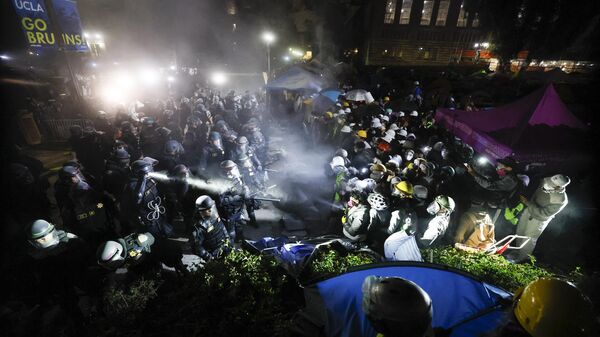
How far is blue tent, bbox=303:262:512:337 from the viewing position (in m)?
3.17

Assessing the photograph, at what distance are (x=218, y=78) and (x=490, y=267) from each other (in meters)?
28.8

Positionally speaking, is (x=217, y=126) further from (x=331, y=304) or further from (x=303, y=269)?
(x=331, y=304)

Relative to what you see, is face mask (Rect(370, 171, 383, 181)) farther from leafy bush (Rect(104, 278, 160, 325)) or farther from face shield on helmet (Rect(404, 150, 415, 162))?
leafy bush (Rect(104, 278, 160, 325))

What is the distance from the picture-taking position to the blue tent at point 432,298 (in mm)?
3168

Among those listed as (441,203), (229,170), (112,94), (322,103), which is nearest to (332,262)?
(441,203)

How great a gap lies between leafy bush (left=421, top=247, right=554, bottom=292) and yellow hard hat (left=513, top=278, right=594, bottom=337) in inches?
72.6

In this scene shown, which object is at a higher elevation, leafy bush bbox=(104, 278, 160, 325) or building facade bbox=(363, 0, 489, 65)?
building facade bbox=(363, 0, 489, 65)

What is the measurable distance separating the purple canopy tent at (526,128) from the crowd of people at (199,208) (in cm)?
79

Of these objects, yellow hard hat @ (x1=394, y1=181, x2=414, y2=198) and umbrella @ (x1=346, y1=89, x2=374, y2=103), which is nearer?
yellow hard hat @ (x1=394, y1=181, x2=414, y2=198)

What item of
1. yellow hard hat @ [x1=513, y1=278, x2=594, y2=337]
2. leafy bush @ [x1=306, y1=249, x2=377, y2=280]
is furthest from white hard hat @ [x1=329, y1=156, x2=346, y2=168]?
yellow hard hat @ [x1=513, y1=278, x2=594, y2=337]

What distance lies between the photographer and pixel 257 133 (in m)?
11.2

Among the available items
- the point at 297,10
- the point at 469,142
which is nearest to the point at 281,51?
the point at 297,10

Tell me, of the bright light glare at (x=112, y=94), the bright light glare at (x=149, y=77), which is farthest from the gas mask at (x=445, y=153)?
the bright light glare at (x=149, y=77)

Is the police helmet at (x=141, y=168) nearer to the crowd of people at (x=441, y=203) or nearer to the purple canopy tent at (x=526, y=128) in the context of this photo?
the crowd of people at (x=441, y=203)
